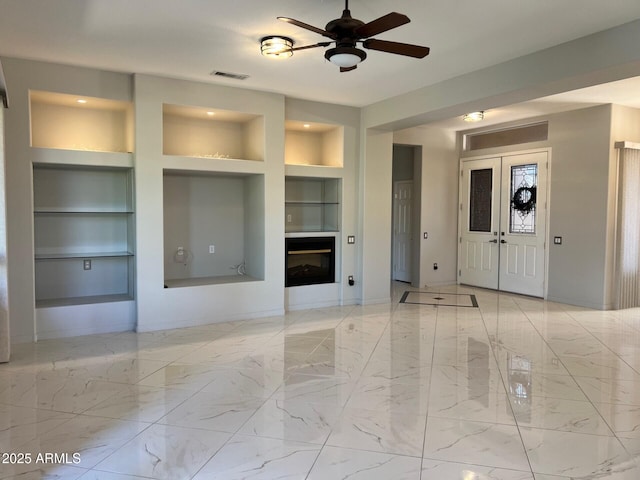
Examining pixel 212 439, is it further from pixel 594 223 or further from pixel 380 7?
pixel 594 223

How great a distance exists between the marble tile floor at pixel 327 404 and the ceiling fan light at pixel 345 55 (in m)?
2.53

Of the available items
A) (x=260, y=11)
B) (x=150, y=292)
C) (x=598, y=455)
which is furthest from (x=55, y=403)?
(x=598, y=455)

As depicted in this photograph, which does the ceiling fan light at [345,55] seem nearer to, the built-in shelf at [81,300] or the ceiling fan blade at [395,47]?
the ceiling fan blade at [395,47]

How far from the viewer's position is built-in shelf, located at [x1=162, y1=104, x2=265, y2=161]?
19.4 feet

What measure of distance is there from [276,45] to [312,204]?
3.27 m

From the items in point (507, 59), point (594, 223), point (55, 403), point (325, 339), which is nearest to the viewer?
point (55, 403)

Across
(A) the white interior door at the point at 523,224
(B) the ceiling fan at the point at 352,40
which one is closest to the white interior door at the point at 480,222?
(A) the white interior door at the point at 523,224

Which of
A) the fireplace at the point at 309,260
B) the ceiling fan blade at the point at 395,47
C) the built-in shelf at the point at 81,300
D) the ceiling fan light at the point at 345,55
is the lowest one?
the built-in shelf at the point at 81,300

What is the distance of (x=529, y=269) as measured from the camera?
7551 millimetres

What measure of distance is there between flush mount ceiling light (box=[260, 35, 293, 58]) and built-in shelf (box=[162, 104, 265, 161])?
1.79 meters

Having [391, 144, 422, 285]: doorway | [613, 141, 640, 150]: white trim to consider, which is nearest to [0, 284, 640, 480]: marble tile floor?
[613, 141, 640, 150]: white trim

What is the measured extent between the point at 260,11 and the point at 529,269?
19.9ft

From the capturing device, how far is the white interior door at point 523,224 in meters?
7.36

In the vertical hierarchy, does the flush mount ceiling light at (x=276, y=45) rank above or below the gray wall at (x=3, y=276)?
above
